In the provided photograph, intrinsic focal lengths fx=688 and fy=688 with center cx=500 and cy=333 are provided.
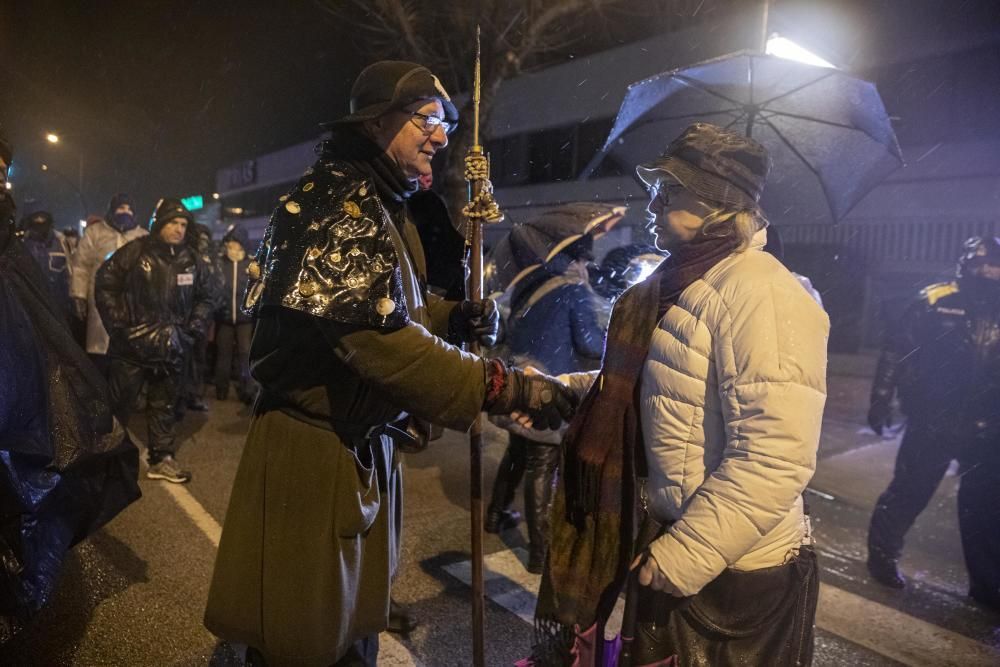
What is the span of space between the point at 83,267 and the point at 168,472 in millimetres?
4486

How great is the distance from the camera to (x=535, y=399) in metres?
2.08

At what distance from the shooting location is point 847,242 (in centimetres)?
1562

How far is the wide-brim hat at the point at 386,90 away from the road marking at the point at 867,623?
2.68m

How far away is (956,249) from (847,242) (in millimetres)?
2390

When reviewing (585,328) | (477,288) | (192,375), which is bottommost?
(192,375)

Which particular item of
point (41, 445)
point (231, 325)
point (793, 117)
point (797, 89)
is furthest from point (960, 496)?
point (231, 325)

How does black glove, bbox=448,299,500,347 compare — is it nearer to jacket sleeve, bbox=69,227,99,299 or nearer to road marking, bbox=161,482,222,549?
road marking, bbox=161,482,222,549

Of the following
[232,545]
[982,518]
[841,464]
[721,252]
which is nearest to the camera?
[721,252]

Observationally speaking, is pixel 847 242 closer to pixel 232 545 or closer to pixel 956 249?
pixel 956 249

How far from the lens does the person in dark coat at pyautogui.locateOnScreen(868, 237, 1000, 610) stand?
4156 mm

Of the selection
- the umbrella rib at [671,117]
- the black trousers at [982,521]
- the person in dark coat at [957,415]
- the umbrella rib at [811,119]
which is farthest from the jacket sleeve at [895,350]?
the umbrella rib at [671,117]

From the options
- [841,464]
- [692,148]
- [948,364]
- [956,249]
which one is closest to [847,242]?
[956,249]

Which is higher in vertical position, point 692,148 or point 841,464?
point 692,148

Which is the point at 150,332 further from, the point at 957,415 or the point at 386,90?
the point at 957,415
